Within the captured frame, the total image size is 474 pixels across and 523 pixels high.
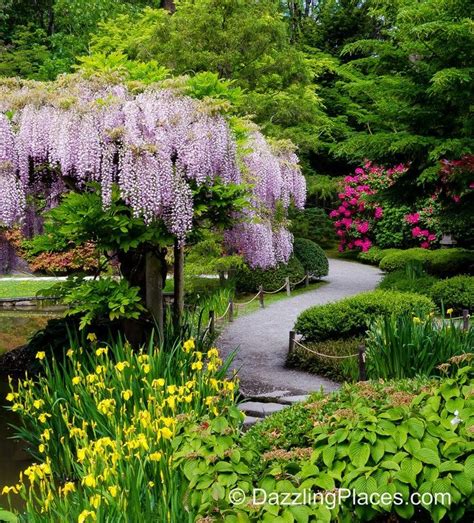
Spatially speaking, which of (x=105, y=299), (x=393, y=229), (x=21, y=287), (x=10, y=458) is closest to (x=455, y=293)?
(x=105, y=299)

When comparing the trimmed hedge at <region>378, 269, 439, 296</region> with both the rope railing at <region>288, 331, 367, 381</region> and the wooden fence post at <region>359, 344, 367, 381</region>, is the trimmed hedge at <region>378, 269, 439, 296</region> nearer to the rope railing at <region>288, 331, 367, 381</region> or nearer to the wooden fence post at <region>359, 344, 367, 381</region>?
the rope railing at <region>288, 331, 367, 381</region>

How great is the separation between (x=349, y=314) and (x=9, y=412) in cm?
460

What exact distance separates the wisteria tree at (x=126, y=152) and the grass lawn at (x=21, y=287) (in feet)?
29.4

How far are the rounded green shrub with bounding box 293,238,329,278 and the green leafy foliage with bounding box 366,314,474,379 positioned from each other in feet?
34.2

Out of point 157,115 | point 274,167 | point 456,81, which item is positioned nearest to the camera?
point 157,115

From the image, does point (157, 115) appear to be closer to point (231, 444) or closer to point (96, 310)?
point (96, 310)

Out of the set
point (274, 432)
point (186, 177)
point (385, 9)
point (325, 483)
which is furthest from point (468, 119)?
point (325, 483)

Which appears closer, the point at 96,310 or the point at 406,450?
the point at 406,450

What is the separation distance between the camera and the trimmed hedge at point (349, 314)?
10.0 metres

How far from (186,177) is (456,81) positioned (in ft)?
23.8

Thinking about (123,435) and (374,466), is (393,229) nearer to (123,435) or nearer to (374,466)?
(123,435)

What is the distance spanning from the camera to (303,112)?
54.6 feet

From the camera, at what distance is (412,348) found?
7.12 m

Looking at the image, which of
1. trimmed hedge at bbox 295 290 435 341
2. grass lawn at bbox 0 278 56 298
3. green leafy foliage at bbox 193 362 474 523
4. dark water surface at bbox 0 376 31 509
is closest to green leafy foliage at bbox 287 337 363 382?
trimmed hedge at bbox 295 290 435 341
